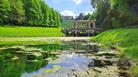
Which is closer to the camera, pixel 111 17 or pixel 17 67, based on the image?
pixel 17 67

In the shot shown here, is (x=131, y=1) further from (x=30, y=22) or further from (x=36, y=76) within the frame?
(x=30, y=22)

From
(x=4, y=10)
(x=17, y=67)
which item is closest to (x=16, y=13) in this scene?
(x=4, y=10)

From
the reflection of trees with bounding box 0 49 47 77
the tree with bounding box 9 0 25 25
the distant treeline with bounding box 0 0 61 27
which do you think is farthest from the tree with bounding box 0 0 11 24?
the reflection of trees with bounding box 0 49 47 77

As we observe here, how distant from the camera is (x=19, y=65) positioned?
21656mm

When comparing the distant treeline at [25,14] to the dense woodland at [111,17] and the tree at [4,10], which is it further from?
the dense woodland at [111,17]

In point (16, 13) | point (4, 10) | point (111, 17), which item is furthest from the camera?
point (16, 13)

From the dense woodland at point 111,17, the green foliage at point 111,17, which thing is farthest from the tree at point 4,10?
the green foliage at point 111,17

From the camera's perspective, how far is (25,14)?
98.1 metres

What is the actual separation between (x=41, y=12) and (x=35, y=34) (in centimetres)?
3487

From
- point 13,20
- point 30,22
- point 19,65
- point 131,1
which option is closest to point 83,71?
point 19,65

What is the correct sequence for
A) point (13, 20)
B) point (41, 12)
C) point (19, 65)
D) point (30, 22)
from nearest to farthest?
point (19, 65) < point (13, 20) < point (30, 22) < point (41, 12)

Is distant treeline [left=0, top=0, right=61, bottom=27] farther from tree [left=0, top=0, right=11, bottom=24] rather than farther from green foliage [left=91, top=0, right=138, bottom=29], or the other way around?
green foliage [left=91, top=0, right=138, bottom=29]

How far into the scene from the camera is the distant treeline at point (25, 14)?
8362 cm

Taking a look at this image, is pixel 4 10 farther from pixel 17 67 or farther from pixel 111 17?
pixel 17 67
